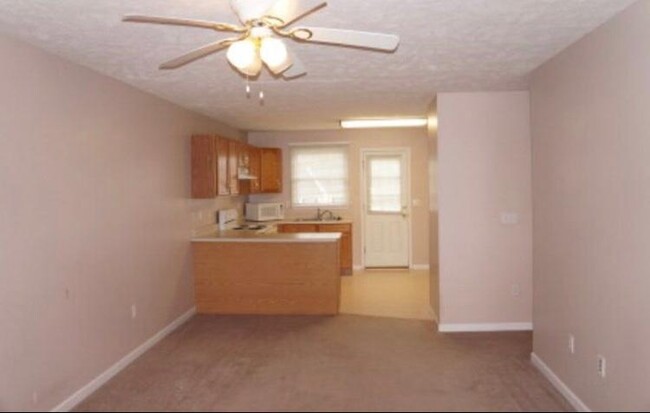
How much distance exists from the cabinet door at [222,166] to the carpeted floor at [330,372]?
1576 millimetres

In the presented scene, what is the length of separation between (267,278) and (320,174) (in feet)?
10.5

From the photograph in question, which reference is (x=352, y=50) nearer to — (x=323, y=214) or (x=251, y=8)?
(x=251, y=8)

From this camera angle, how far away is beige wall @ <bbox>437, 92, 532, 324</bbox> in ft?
16.2

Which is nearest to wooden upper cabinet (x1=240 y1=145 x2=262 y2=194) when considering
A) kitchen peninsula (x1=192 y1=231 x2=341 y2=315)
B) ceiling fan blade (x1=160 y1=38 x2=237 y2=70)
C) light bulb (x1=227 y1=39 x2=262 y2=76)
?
kitchen peninsula (x1=192 y1=231 x2=341 y2=315)

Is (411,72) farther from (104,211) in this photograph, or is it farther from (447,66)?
(104,211)

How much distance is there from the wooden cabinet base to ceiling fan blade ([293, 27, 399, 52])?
350cm

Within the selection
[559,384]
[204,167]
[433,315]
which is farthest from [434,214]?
[204,167]

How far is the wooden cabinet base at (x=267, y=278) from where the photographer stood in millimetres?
5699

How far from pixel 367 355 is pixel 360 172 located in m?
4.54

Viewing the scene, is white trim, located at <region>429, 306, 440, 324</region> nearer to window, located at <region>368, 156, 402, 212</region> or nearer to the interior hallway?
the interior hallway

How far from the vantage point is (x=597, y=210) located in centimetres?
298

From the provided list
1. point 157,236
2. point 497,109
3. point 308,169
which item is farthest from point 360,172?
point 157,236

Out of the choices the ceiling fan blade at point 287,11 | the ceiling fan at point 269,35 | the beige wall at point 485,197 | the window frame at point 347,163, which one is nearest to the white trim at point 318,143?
the window frame at point 347,163

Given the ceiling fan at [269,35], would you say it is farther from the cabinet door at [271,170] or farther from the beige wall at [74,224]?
the cabinet door at [271,170]
